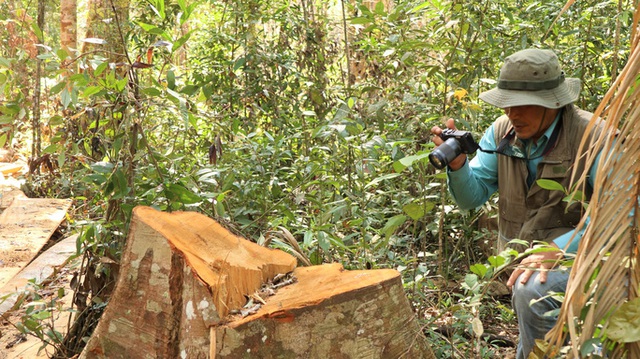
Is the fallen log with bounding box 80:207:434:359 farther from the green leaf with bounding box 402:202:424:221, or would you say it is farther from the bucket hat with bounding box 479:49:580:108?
the bucket hat with bounding box 479:49:580:108

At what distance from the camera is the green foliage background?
8 centimetres

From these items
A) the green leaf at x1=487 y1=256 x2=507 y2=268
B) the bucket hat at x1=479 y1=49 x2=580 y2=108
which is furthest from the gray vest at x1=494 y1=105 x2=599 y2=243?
the green leaf at x1=487 y1=256 x2=507 y2=268

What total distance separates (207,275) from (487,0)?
9.14 feet

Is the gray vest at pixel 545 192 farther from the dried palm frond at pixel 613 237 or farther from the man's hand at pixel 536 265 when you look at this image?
the dried palm frond at pixel 613 237

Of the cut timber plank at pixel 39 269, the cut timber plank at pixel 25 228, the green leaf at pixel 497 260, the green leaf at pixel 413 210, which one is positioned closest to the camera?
the green leaf at pixel 497 260

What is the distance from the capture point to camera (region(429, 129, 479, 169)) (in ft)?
9.89

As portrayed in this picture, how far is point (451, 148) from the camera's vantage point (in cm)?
306

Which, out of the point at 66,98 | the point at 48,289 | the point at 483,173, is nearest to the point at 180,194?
the point at 66,98

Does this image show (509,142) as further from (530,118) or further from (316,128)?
(316,128)

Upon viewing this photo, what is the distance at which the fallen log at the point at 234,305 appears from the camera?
236 cm

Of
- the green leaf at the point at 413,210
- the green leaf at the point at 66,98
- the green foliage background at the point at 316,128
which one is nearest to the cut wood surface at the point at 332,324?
the green foliage background at the point at 316,128

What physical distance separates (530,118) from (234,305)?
1.60 metres

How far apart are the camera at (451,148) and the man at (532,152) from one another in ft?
0.25

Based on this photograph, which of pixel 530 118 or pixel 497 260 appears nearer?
pixel 497 260
